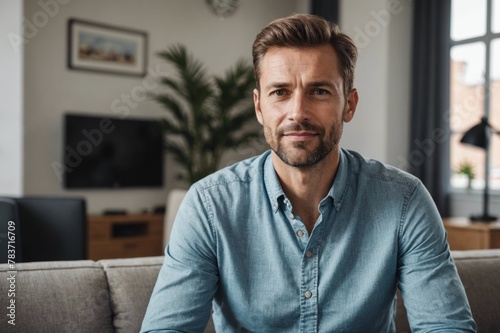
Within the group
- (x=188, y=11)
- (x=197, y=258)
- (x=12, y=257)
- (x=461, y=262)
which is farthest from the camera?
(x=188, y=11)

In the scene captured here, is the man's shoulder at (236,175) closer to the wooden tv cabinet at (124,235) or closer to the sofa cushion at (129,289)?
the sofa cushion at (129,289)

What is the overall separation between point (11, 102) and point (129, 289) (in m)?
3.16

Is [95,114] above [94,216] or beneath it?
above

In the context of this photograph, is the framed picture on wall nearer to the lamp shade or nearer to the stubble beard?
the lamp shade

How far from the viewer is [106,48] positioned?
190 inches

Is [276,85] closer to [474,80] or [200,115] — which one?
[200,115]

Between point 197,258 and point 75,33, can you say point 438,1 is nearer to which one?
point 75,33

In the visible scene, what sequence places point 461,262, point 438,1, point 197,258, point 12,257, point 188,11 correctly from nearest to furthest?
point 197,258, point 12,257, point 461,262, point 438,1, point 188,11

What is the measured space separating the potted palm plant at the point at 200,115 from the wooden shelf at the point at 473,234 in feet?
6.53

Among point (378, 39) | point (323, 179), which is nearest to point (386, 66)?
point (378, 39)

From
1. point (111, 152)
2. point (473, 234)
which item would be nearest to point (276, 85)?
point (473, 234)

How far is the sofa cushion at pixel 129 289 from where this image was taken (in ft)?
4.43

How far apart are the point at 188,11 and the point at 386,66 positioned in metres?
1.96

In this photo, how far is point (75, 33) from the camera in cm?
463
